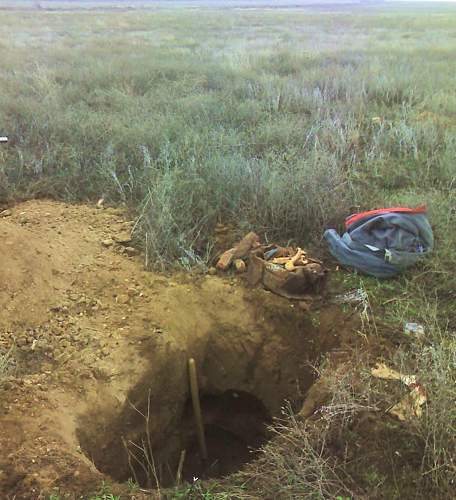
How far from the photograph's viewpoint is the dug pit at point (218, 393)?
3.11 meters

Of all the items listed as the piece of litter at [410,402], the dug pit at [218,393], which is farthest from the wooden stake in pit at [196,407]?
the piece of litter at [410,402]

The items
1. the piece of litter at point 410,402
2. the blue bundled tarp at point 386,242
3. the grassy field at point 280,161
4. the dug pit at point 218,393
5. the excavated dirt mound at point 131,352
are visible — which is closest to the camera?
the grassy field at point 280,161

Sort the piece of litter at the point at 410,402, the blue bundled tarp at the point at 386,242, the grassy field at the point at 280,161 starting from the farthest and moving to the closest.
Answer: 1. the blue bundled tarp at the point at 386,242
2. the piece of litter at the point at 410,402
3. the grassy field at the point at 280,161

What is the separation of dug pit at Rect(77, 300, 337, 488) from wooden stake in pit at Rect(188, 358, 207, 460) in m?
0.06

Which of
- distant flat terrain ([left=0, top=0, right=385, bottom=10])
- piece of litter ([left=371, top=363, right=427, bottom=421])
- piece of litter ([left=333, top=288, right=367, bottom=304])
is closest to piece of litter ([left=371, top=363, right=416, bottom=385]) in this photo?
piece of litter ([left=371, top=363, right=427, bottom=421])

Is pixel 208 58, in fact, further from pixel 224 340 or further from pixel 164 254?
pixel 224 340

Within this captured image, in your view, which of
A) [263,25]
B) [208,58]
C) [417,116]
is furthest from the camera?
[263,25]

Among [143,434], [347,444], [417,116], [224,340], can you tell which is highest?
[417,116]

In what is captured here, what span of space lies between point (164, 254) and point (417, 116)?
389cm

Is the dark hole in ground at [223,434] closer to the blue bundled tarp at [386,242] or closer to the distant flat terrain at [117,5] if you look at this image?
the blue bundled tarp at [386,242]

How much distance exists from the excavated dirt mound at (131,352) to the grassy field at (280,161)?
0.34m

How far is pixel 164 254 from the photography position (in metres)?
3.83

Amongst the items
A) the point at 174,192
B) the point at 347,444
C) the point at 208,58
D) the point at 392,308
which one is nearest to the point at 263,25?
the point at 208,58

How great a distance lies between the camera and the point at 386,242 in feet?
12.2
